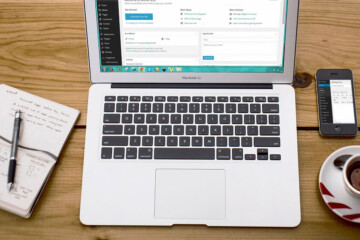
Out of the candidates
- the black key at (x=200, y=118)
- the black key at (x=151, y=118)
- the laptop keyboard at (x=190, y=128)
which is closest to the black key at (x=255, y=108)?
the laptop keyboard at (x=190, y=128)

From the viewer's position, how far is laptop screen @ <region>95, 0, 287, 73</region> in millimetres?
796

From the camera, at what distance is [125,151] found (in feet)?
2.64

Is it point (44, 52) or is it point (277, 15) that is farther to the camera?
point (44, 52)

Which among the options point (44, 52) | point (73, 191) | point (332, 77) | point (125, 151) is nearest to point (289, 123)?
point (332, 77)

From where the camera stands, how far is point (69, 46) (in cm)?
93

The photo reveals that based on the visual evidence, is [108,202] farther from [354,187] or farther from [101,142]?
[354,187]

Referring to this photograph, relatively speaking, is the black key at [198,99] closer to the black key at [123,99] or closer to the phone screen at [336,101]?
the black key at [123,99]

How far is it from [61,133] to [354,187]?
23.0 inches

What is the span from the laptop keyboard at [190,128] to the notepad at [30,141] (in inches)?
Result: 4.0

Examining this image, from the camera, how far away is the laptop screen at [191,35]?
80cm

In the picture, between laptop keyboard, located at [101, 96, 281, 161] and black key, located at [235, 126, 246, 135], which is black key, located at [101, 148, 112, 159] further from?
black key, located at [235, 126, 246, 135]

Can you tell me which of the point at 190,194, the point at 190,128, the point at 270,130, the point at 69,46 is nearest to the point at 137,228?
the point at 190,194

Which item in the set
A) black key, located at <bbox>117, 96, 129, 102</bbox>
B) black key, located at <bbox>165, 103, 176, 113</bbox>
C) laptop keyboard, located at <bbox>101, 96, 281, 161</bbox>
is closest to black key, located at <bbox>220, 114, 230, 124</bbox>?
laptop keyboard, located at <bbox>101, 96, 281, 161</bbox>

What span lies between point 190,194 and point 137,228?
0.12 meters
